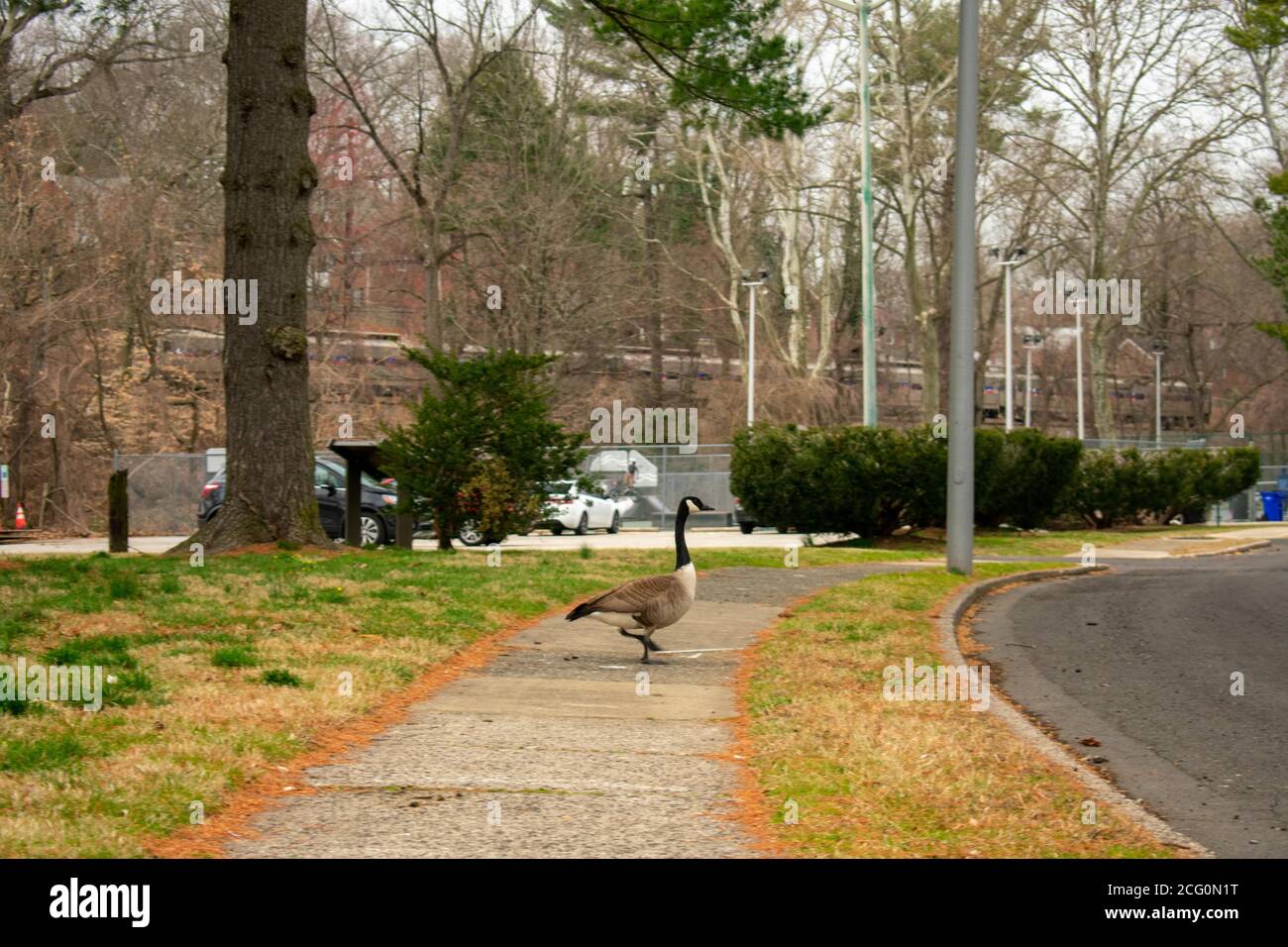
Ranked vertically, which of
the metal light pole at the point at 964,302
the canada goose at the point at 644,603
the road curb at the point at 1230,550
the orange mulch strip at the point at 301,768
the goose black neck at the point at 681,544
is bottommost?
the road curb at the point at 1230,550

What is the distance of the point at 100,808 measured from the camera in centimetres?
632

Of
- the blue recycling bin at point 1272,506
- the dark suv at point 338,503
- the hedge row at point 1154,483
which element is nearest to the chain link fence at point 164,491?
the dark suv at point 338,503

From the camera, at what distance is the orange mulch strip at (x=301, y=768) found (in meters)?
6.02

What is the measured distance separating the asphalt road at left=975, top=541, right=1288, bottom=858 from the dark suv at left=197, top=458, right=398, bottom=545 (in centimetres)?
1375

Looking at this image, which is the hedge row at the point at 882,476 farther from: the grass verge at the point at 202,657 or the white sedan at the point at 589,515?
the grass verge at the point at 202,657

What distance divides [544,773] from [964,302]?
13598 millimetres

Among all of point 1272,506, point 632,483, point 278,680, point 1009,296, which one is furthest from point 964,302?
point 1009,296

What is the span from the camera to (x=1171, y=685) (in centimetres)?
1130

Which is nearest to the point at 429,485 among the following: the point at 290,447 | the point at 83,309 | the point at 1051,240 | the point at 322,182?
the point at 290,447

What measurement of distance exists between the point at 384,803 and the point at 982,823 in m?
2.59

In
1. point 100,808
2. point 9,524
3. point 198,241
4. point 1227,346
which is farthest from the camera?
point 1227,346

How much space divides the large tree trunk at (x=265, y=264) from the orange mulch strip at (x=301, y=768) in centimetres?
660

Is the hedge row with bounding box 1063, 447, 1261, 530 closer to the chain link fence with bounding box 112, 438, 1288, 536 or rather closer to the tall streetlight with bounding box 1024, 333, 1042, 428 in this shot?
the chain link fence with bounding box 112, 438, 1288, 536

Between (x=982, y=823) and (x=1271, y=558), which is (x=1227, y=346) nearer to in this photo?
(x=1271, y=558)
